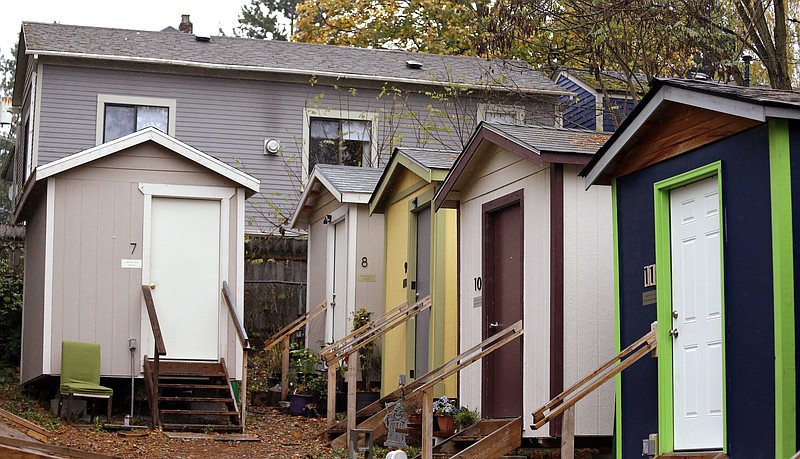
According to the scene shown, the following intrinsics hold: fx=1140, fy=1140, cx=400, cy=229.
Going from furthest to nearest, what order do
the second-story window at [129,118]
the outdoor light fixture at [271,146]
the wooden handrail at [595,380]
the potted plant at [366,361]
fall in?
the outdoor light fixture at [271,146] → the second-story window at [129,118] → the potted plant at [366,361] → the wooden handrail at [595,380]

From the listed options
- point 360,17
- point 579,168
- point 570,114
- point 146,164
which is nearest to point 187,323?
point 146,164

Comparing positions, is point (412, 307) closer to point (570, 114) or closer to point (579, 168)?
point (579, 168)

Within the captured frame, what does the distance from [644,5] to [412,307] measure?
599 cm

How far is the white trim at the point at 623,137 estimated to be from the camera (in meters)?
8.75

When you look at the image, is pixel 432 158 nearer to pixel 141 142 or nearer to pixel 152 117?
pixel 141 142

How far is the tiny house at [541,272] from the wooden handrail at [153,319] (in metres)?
3.72

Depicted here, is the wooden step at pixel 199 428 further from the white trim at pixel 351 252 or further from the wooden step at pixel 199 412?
the white trim at pixel 351 252

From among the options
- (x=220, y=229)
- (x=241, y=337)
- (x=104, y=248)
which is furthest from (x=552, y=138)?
(x=104, y=248)

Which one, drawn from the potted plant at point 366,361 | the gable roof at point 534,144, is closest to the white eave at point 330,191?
the potted plant at point 366,361

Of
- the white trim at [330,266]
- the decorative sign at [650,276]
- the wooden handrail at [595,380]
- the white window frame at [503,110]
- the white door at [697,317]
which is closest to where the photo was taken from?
the white door at [697,317]

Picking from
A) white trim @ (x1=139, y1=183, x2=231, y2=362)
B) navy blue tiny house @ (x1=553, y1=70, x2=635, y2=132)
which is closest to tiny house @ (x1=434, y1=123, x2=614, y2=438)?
white trim @ (x1=139, y1=183, x2=231, y2=362)

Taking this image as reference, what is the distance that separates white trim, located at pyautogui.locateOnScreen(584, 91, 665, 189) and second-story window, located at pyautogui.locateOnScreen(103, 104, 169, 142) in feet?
45.6

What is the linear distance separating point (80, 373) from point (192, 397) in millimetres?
1411

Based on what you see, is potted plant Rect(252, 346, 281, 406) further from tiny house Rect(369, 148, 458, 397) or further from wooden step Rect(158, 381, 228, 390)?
wooden step Rect(158, 381, 228, 390)
